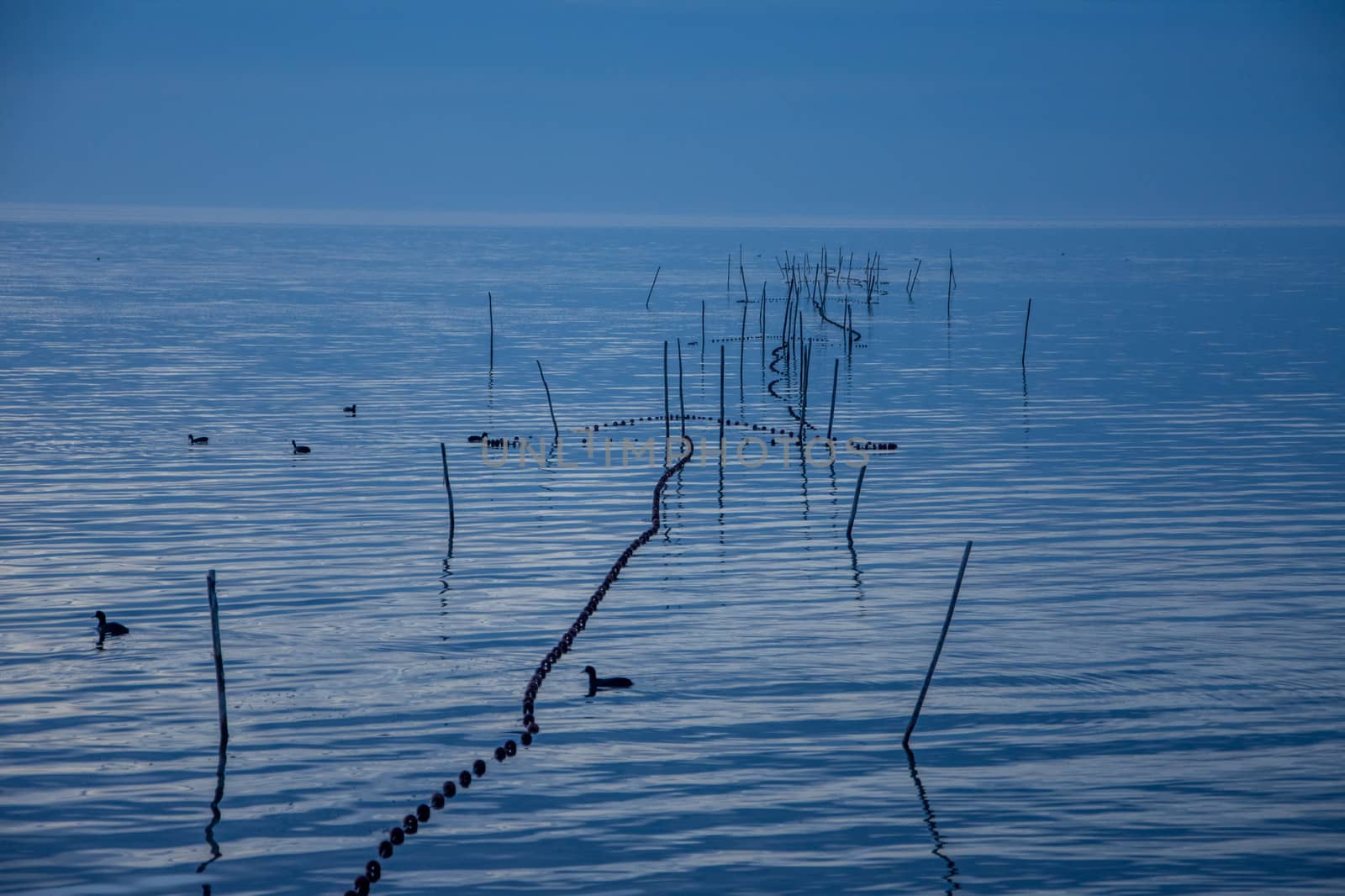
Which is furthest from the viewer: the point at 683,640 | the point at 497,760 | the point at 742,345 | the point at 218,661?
the point at 742,345

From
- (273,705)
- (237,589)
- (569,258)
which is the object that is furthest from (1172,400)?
(569,258)

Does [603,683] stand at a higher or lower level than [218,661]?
lower

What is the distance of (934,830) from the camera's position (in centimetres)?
1266

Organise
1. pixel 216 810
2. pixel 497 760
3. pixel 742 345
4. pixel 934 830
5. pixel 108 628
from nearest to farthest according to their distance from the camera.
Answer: pixel 934 830 → pixel 216 810 → pixel 497 760 → pixel 108 628 → pixel 742 345

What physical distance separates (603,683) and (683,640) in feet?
Result: 7.05

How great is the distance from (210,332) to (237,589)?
4176 cm

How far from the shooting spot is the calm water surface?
1241 centimetres

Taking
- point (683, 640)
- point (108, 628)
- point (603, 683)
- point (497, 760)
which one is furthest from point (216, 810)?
point (683, 640)

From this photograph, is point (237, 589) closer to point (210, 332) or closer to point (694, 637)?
point (694, 637)

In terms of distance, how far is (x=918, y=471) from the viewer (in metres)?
30.0

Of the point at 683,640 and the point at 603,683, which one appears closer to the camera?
the point at 603,683

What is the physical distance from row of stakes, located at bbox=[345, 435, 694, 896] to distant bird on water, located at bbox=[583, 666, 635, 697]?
1.82 ft

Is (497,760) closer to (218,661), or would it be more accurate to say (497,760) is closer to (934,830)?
(218,661)

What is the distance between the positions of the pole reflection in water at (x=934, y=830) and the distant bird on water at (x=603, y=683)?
10.7 ft
